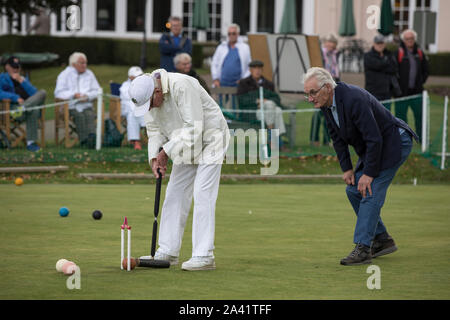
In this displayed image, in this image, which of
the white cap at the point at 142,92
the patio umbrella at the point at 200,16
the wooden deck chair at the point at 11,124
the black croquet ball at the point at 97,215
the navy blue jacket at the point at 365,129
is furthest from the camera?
the patio umbrella at the point at 200,16

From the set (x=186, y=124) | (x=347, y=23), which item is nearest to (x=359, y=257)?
(x=186, y=124)

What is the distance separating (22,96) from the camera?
1638 centimetres

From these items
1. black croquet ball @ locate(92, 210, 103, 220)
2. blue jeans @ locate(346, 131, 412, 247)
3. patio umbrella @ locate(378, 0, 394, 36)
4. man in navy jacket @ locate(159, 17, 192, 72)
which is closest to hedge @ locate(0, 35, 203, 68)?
patio umbrella @ locate(378, 0, 394, 36)

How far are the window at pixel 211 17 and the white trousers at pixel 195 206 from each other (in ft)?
92.9

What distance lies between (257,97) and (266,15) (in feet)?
63.9

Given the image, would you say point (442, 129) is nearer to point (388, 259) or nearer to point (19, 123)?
point (19, 123)

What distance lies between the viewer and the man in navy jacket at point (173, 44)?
17.4 m

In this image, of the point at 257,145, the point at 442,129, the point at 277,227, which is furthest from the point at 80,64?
the point at 277,227

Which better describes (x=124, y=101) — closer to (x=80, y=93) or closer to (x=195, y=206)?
(x=80, y=93)

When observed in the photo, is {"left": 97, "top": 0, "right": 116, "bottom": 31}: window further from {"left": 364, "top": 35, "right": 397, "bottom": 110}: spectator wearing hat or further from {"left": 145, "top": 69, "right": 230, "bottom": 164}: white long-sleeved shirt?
{"left": 145, "top": 69, "right": 230, "bottom": 164}: white long-sleeved shirt

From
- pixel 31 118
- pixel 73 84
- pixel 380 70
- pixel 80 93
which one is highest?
pixel 380 70

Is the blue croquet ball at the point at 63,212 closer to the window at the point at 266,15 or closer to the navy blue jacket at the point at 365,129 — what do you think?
the navy blue jacket at the point at 365,129

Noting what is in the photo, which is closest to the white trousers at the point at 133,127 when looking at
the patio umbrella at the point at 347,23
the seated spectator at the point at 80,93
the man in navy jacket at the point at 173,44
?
the seated spectator at the point at 80,93

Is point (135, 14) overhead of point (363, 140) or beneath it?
overhead
